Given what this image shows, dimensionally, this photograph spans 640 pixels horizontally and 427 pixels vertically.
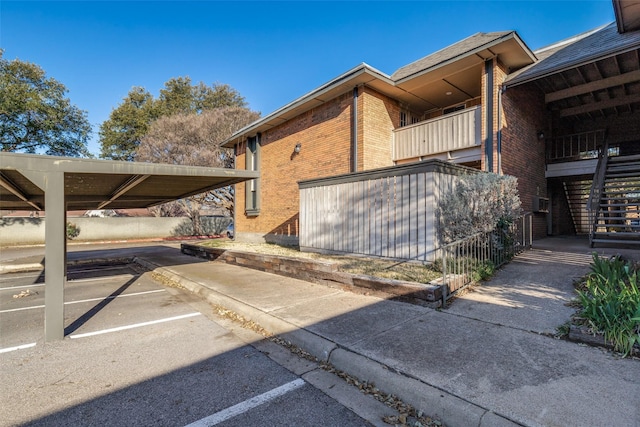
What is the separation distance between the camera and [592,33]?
35.0 ft

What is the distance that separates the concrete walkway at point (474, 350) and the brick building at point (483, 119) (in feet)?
17.4

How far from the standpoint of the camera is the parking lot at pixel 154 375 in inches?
104

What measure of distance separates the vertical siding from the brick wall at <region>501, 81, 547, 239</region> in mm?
3905

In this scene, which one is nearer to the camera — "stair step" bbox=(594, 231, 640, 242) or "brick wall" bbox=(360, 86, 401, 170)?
"stair step" bbox=(594, 231, 640, 242)

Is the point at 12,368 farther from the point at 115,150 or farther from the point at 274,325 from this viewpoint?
the point at 115,150

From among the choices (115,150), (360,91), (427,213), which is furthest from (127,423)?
(115,150)

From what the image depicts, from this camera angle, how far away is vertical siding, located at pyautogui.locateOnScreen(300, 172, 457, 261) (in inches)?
275

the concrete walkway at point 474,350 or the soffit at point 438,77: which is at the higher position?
the soffit at point 438,77

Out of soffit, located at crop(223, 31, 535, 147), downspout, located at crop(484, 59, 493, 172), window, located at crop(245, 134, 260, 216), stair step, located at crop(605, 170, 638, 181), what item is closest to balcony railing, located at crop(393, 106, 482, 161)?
downspout, located at crop(484, 59, 493, 172)

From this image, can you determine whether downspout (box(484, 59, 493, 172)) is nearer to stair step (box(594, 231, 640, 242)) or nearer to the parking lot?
stair step (box(594, 231, 640, 242))

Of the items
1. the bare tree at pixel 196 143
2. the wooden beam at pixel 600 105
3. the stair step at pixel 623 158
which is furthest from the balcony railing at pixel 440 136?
the bare tree at pixel 196 143

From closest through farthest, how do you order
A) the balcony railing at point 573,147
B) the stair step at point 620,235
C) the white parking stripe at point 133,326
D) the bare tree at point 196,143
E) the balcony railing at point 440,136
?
1. the white parking stripe at point 133,326
2. the stair step at point 620,235
3. the balcony railing at point 440,136
4. the balcony railing at point 573,147
5. the bare tree at point 196,143

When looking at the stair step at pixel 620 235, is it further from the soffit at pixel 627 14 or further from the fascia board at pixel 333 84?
the fascia board at pixel 333 84

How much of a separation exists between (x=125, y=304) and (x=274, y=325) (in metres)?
3.58
